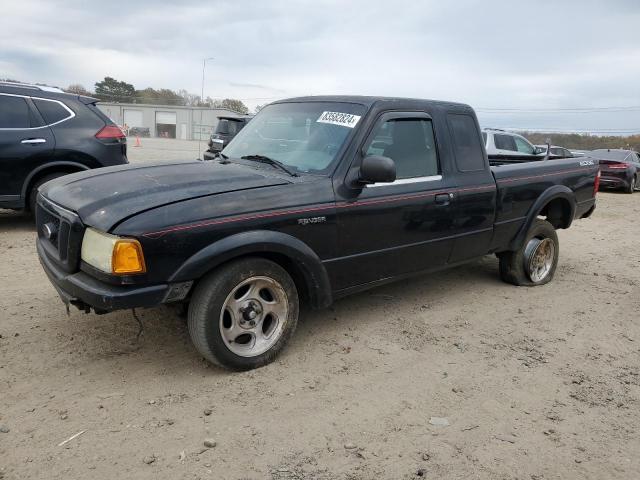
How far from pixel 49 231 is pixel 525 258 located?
4.54 meters

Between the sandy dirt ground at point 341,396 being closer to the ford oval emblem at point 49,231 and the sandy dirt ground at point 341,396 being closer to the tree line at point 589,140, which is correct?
the ford oval emblem at point 49,231

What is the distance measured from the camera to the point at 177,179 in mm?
3498

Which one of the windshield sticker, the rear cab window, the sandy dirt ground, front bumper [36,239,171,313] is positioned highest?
the windshield sticker

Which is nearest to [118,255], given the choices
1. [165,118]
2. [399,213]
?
[399,213]

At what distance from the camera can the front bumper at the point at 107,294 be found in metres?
2.89

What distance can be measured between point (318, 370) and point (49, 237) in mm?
2049

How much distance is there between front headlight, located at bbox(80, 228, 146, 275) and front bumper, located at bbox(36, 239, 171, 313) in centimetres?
11

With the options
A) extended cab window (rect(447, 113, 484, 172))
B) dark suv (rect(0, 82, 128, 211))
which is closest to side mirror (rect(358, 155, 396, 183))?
extended cab window (rect(447, 113, 484, 172))

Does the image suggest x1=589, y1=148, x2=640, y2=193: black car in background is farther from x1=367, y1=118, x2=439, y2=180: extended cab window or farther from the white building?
the white building

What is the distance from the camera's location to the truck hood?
119 inches

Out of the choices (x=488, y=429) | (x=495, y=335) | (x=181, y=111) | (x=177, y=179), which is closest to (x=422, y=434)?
(x=488, y=429)

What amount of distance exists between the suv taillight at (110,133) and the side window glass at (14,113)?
2.90ft

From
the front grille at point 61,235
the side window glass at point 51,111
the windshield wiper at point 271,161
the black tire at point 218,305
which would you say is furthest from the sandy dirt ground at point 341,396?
the side window glass at point 51,111

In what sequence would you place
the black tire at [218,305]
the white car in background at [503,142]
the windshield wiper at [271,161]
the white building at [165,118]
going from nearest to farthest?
1. the black tire at [218,305]
2. the windshield wiper at [271,161]
3. the white car in background at [503,142]
4. the white building at [165,118]
